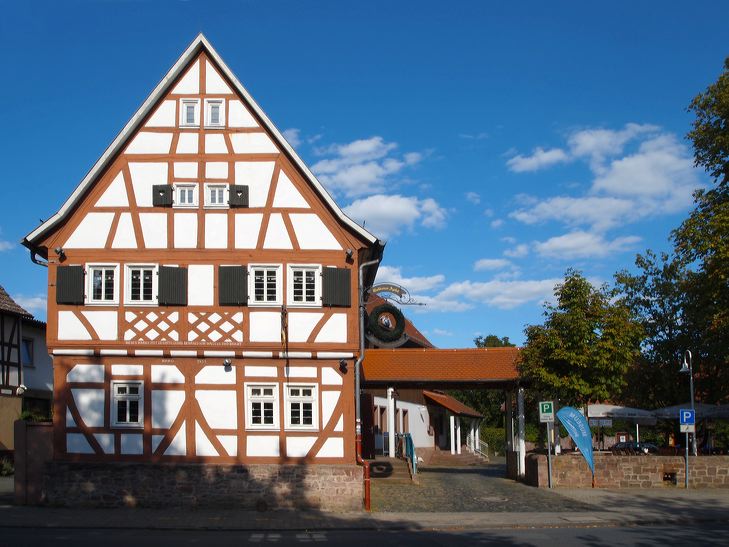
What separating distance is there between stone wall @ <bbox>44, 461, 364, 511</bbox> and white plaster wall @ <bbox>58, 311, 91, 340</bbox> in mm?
3399

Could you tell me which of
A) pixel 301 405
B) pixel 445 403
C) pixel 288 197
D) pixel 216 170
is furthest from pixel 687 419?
pixel 445 403

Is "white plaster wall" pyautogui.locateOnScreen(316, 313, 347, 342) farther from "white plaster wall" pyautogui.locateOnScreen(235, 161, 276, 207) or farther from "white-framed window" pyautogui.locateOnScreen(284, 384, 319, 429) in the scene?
"white plaster wall" pyautogui.locateOnScreen(235, 161, 276, 207)

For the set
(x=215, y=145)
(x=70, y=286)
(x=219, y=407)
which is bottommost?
(x=219, y=407)

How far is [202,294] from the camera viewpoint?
934 inches

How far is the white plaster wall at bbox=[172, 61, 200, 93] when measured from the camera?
80.9ft

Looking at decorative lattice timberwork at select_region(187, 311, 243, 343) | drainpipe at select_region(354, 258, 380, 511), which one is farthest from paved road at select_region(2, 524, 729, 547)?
decorative lattice timberwork at select_region(187, 311, 243, 343)

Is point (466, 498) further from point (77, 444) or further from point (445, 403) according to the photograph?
point (445, 403)

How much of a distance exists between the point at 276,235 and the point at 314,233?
1056 millimetres

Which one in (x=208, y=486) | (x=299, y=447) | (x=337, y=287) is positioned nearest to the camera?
(x=208, y=486)

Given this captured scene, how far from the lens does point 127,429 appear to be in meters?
23.0

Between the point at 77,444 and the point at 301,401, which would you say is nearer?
the point at 77,444

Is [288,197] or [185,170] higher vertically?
[185,170]

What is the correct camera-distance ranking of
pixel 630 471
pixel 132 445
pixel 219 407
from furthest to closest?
pixel 630 471 → pixel 219 407 → pixel 132 445

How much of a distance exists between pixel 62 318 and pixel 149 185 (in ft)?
14.2
